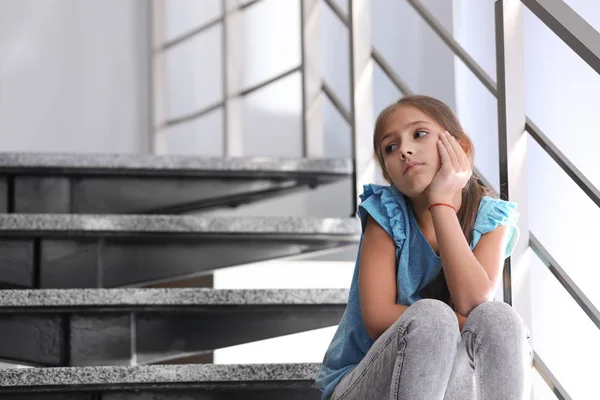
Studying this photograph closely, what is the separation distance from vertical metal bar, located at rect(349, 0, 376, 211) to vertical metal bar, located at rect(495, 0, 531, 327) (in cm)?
68

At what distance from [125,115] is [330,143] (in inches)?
41.5

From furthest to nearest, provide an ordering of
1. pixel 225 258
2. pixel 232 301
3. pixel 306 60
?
pixel 306 60, pixel 225 258, pixel 232 301

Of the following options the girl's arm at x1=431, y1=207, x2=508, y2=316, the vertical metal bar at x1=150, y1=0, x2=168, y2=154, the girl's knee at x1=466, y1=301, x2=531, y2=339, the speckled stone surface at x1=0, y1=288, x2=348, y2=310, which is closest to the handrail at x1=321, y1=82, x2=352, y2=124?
the speckled stone surface at x1=0, y1=288, x2=348, y2=310

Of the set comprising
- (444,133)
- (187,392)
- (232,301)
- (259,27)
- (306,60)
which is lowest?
(187,392)

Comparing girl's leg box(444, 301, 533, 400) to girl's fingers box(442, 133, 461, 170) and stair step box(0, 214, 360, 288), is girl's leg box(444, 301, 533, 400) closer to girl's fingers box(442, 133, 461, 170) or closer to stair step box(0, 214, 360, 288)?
girl's fingers box(442, 133, 461, 170)

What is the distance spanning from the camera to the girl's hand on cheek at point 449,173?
109 centimetres

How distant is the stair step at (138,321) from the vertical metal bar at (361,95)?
0.43m

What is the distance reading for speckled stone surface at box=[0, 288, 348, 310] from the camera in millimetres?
1365

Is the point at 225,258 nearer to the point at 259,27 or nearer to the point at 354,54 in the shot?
the point at 354,54

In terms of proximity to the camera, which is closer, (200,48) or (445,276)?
(445,276)

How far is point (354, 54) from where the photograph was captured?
191 centimetres

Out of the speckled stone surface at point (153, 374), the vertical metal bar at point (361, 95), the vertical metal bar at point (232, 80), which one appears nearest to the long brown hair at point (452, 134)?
the speckled stone surface at point (153, 374)

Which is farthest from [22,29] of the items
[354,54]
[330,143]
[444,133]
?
[444,133]

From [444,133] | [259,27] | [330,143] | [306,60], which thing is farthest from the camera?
[259,27]
